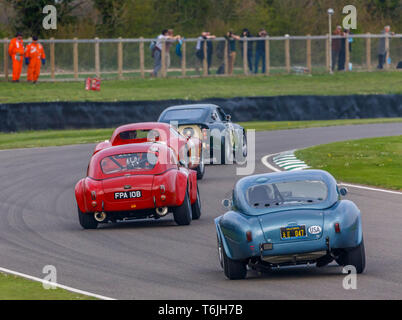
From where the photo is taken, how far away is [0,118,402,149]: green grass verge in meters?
30.8

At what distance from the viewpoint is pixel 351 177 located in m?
20.5

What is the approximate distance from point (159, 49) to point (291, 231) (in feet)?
111

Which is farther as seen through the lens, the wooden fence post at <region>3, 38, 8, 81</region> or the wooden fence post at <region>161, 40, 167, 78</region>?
the wooden fence post at <region>161, 40, 167, 78</region>

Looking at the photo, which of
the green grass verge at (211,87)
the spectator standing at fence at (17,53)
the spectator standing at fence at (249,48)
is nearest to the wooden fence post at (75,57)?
the green grass verge at (211,87)

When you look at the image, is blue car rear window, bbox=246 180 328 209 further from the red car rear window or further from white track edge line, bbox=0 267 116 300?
the red car rear window

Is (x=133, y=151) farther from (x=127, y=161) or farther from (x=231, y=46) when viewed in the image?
(x=231, y=46)

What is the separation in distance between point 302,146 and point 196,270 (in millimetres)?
16641

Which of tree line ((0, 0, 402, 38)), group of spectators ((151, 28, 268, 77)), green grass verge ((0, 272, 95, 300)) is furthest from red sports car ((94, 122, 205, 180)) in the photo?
tree line ((0, 0, 402, 38))

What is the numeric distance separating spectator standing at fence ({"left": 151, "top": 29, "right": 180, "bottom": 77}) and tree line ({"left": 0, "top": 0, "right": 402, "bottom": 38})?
9079 millimetres

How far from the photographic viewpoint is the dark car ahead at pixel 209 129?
73.0 ft

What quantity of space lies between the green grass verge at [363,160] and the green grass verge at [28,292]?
Result: 31.3 ft

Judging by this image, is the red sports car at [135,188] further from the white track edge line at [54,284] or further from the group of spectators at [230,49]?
the group of spectators at [230,49]
